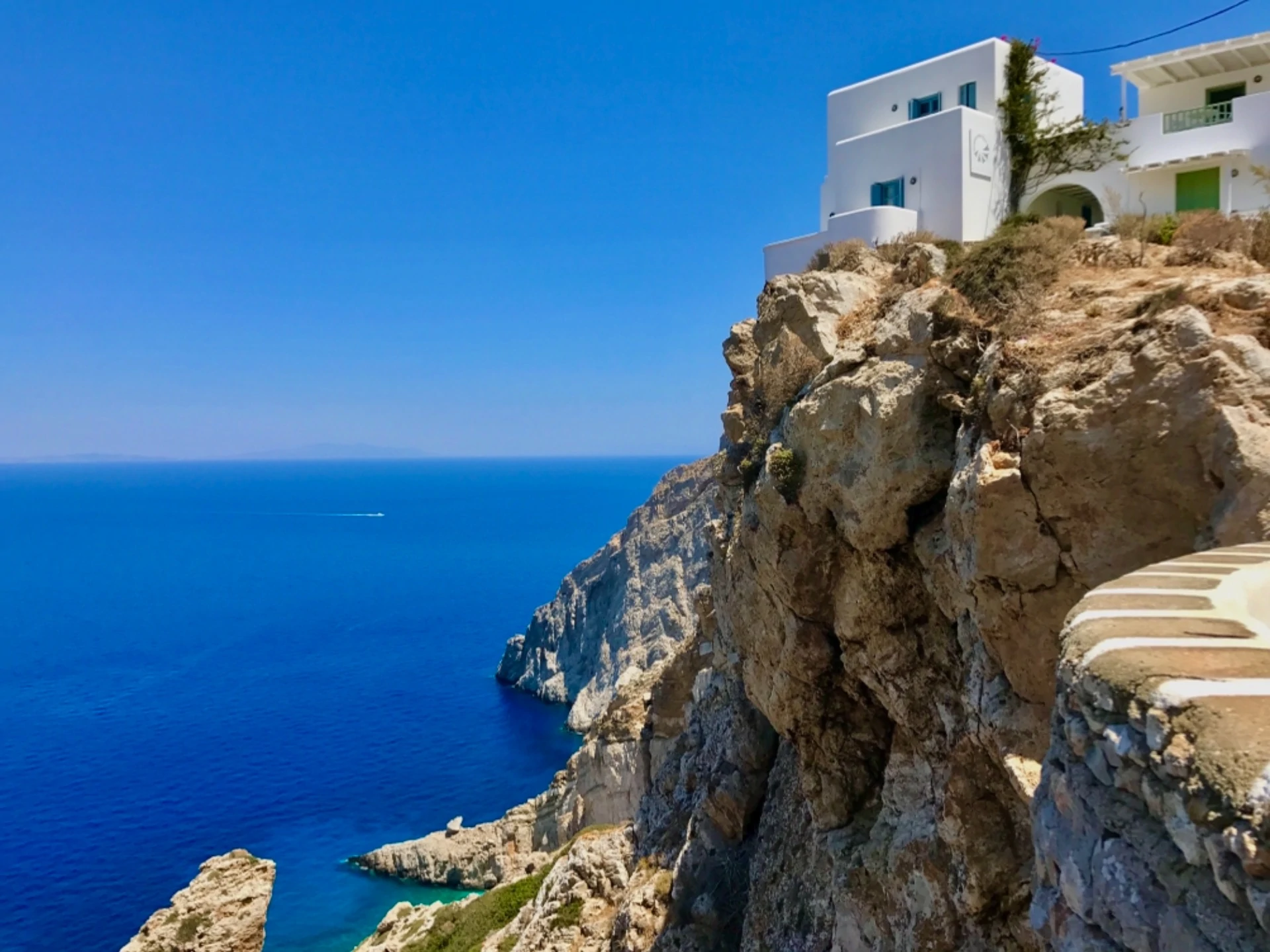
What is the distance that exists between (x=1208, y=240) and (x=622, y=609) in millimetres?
→ 66406

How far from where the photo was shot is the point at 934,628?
1318 cm

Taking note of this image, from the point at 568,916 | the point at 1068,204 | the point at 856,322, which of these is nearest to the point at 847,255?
the point at 856,322

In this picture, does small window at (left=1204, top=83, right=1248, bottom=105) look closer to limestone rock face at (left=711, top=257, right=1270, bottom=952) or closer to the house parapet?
the house parapet

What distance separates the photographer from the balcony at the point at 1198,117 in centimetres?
1898

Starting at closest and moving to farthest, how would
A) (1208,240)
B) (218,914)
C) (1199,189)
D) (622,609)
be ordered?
1. (1208,240)
2. (1199,189)
3. (218,914)
4. (622,609)

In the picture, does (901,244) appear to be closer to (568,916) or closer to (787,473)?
(787,473)

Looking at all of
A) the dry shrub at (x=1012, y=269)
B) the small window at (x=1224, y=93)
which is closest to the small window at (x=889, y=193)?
the small window at (x=1224, y=93)

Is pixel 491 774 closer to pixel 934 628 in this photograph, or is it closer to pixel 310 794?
pixel 310 794

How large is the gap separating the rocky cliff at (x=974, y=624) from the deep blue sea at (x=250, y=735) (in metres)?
29.2

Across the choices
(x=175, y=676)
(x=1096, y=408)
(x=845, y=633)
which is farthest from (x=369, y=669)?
(x=1096, y=408)

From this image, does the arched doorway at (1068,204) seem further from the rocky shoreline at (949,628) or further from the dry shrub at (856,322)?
the dry shrub at (856,322)

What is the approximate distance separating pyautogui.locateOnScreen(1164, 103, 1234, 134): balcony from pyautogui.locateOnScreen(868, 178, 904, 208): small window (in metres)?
5.70

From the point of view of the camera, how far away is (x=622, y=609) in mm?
76062

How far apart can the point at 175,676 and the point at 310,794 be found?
3213 centimetres
